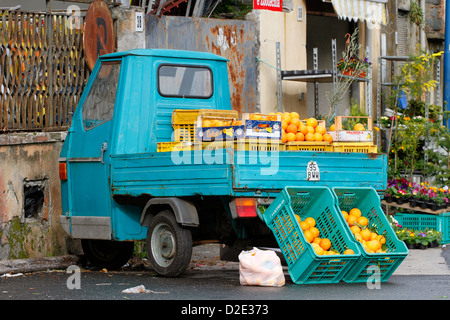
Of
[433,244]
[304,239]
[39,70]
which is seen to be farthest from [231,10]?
[304,239]

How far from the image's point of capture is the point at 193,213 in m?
8.41

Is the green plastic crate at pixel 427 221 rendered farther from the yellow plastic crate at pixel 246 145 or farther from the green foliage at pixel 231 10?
the yellow plastic crate at pixel 246 145

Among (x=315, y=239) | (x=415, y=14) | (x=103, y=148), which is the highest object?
(x=415, y=14)

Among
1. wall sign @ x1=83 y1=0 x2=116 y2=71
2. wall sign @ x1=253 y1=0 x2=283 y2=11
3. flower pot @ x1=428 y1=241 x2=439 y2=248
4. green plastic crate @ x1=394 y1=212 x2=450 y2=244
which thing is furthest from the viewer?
wall sign @ x1=253 y1=0 x2=283 y2=11

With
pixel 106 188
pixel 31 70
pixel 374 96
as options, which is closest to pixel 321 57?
pixel 374 96

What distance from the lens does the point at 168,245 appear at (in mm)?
8633

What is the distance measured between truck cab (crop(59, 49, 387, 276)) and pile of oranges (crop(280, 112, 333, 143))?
0.46 meters

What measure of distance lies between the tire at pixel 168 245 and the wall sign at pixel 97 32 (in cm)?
365

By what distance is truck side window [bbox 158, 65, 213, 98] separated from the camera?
9594mm

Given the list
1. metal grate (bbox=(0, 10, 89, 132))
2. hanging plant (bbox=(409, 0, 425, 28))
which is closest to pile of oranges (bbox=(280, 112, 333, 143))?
metal grate (bbox=(0, 10, 89, 132))

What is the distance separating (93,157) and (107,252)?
142cm

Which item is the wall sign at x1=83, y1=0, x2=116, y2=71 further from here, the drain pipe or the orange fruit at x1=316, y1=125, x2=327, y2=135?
the drain pipe

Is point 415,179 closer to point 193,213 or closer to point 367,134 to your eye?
point 367,134

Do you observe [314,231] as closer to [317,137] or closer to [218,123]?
[317,137]
